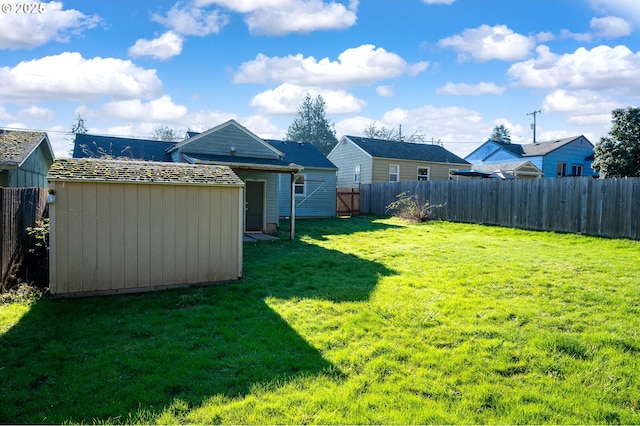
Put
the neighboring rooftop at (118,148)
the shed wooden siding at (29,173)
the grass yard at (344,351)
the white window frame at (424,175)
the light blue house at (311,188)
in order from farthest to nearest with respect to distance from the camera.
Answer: the white window frame at (424,175)
the light blue house at (311,188)
the neighboring rooftop at (118,148)
the shed wooden siding at (29,173)
the grass yard at (344,351)

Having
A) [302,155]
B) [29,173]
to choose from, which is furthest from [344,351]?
[302,155]

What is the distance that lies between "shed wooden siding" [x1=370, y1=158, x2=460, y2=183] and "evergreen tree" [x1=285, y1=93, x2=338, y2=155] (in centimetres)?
3114

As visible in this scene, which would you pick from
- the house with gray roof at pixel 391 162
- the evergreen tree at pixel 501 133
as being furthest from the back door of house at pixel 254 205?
the evergreen tree at pixel 501 133

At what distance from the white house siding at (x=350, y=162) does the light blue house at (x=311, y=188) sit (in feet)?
12.7

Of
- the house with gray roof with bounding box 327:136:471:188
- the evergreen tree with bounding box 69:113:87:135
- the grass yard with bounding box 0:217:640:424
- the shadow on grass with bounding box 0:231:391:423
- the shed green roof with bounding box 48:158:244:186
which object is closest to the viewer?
the grass yard with bounding box 0:217:640:424

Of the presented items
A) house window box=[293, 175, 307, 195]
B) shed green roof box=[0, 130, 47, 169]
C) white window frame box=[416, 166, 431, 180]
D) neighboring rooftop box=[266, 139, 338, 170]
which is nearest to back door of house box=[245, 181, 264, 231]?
neighboring rooftop box=[266, 139, 338, 170]

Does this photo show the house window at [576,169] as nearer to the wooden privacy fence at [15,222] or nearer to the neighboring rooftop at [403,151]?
the neighboring rooftop at [403,151]

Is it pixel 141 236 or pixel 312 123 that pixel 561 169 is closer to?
pixel 312 123

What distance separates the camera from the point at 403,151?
2569 cm

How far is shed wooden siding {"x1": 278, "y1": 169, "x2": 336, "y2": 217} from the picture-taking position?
810 inches

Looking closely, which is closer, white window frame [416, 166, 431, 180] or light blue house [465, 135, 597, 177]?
white window frame [416, 166, 431, 180]

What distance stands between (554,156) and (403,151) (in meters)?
14.8

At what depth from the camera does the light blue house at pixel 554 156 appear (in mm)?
31141

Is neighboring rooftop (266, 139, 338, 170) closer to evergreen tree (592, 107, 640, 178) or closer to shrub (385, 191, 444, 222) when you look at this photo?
shrub (385, 191, 444, 222)
